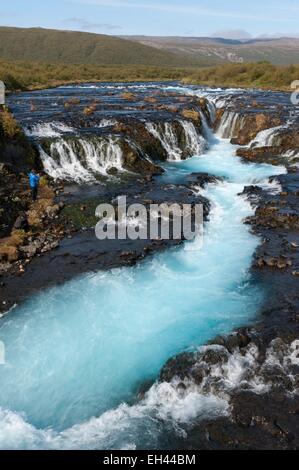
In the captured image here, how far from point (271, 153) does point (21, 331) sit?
83.4ft

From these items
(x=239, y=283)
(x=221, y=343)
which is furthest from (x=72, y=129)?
(x=221, y=343)

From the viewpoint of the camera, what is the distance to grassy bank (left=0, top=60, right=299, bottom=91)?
65.4m

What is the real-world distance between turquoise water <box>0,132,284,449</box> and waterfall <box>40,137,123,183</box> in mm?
11041

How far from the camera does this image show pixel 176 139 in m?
35.0

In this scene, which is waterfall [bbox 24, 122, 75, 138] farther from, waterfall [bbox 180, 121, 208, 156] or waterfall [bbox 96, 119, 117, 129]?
waterfall [bbox 180, 121, 208, 156]

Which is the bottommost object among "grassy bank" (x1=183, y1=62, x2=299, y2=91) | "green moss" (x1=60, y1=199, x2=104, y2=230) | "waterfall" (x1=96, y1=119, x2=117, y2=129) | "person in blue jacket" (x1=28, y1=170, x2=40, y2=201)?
"green moss" (x1=60, y1=199, x2=104, y2=230)

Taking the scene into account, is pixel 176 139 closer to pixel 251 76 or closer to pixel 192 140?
pixel 192 140

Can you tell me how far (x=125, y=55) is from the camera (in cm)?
18012

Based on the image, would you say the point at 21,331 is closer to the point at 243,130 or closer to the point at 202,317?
the point at 202,317

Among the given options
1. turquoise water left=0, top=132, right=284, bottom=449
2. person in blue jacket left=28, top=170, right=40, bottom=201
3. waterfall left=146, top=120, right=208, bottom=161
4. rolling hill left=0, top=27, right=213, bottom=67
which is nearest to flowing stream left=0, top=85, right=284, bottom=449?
turquoise water left=0, top=132, right=284, bottom=449

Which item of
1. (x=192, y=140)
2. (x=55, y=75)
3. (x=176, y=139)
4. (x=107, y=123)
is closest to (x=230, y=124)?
(x=192, y=140)

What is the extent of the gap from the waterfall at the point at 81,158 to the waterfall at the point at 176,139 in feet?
16.8

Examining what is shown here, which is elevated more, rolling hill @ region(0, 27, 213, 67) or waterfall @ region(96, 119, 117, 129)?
rolling hill @ region(0, 27, 213, 67)

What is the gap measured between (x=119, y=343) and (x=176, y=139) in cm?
2397
